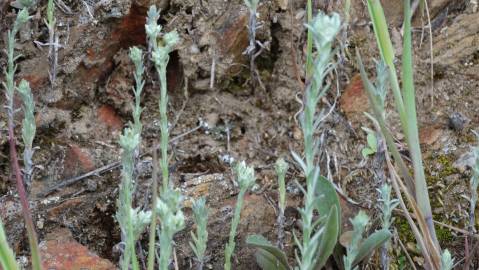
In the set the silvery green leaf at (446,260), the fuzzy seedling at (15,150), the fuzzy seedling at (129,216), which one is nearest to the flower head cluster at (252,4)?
the fuzzy seedling at (15,150)

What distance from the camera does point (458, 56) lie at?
241cm

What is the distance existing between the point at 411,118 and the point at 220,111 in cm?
88

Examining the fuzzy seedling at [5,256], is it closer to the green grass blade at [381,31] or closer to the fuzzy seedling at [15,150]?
the fuzzy seedling at [15,150]

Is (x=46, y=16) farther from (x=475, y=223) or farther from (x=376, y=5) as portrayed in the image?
(x=475, y=223)

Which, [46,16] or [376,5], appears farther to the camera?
[46,16]

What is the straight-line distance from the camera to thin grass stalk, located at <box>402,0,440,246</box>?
5.28 feet

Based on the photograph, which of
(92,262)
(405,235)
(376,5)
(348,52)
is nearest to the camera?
(376,5)

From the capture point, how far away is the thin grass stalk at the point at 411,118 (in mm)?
1608

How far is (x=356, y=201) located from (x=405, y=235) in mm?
190

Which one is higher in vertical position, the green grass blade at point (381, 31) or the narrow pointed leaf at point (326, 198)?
the green grass blade at point (381, 31)

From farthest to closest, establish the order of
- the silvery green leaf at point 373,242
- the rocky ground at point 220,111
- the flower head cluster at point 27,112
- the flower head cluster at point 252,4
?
1. the flower head cluster at point 252,4
2. the rocky ground at point 220,111
3. the flower head cluster at point 27,112
4. the silvery green leaf at point 373,242

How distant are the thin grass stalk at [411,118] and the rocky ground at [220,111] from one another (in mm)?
379

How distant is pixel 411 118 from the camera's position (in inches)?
64.0

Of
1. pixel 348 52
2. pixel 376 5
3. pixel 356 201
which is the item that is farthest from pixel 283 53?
pixel 376 5
